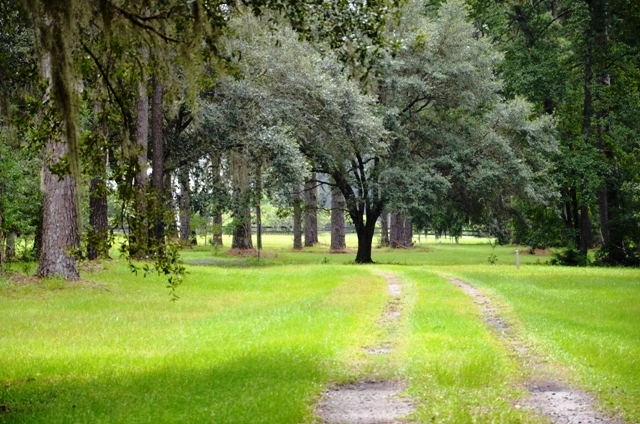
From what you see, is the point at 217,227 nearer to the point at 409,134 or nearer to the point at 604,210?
the point at 409,134

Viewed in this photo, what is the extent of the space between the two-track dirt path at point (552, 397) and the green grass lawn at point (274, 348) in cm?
22

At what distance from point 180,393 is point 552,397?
14.4 feet

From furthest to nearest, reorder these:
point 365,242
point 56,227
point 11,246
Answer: point 365,242, point 11,246, point 56,227

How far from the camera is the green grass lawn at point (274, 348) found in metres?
9.12

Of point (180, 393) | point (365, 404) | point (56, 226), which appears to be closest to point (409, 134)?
point (56, 226)

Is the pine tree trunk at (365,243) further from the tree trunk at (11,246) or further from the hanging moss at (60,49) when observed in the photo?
the hanging moss at (60,49)

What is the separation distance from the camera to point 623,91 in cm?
3772

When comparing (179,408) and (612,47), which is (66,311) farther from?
(612,47)

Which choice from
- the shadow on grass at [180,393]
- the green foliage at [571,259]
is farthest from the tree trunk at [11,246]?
the shadow on grass at [180,393]

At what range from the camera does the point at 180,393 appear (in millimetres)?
9625

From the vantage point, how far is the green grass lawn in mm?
9117

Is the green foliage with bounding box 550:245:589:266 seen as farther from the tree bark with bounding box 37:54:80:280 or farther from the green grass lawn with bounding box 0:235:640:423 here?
the tree bark with bounding box 37:54:80:280

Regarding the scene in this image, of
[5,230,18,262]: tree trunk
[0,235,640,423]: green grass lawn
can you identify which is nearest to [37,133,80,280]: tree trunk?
[0,235,640,423]: green grass lawn

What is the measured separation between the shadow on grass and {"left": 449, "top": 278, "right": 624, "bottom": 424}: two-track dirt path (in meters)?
2.59
